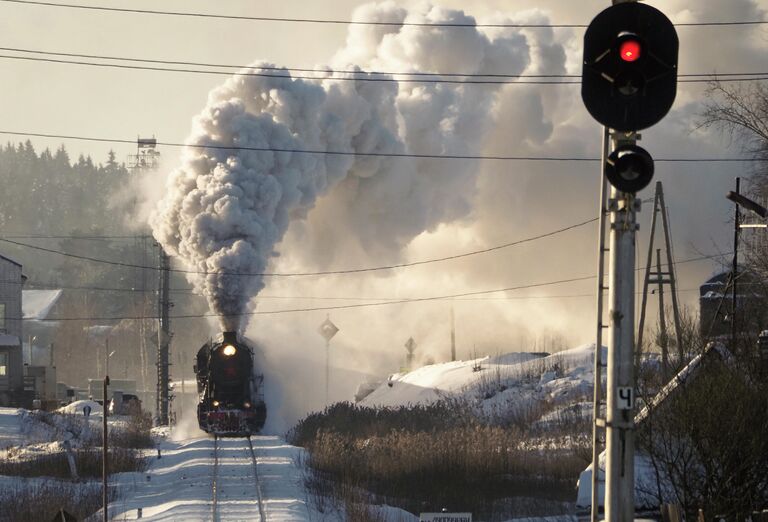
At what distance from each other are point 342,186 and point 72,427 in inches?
866

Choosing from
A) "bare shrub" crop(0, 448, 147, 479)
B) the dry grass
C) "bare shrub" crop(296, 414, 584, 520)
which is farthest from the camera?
"bare shrub" crop(0, 448, 147, 479)

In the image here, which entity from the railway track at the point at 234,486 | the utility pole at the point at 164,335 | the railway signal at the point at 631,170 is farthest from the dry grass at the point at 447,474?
the utility pole at the point at 164,335

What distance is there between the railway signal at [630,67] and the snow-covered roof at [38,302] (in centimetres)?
11254

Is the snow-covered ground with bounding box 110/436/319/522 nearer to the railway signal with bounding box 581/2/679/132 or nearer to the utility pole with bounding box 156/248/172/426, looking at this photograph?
the railway signal with bounding box 581/2/679/132

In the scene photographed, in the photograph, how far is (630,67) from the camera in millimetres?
7992

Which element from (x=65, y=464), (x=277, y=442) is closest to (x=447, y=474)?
(x=65, y=464)

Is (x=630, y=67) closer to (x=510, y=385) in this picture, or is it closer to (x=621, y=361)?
(x=621, y=361)

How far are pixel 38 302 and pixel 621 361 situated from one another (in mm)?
117107

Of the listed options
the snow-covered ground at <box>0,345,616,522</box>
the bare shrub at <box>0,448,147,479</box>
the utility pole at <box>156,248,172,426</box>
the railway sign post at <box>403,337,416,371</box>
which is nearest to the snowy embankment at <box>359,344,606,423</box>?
the snow-covered ground at <box>0,345,616,522</box>

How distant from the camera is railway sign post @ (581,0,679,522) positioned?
8.04 meters

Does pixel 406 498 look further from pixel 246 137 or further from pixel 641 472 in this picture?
pixel 246 137

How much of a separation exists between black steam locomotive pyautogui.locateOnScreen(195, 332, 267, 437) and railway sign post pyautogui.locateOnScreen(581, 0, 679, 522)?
97.2 ft

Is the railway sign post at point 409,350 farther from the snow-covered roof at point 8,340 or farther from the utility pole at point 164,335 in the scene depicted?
the snow-covered roof at point 8,340

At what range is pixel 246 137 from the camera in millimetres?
50469
